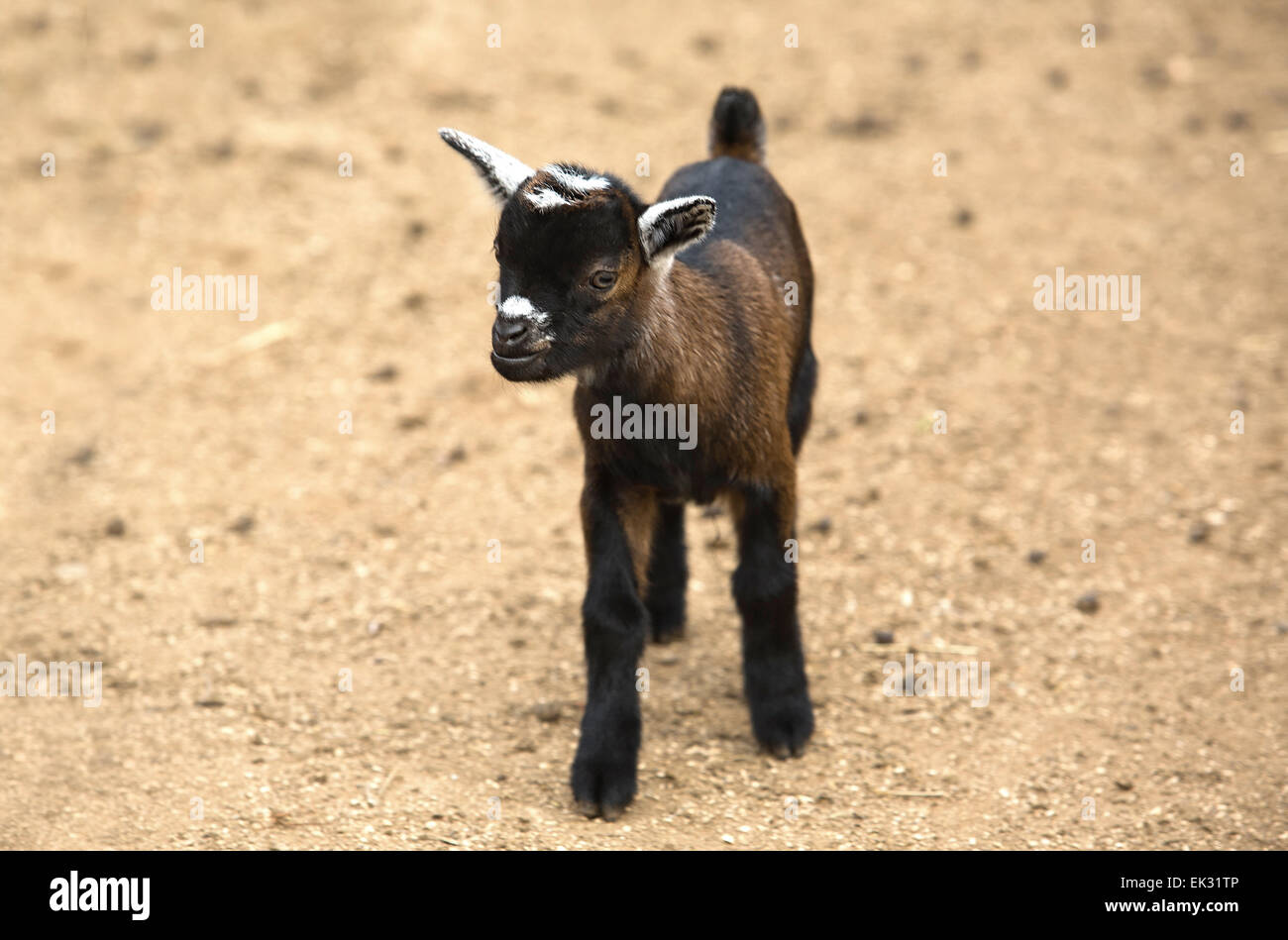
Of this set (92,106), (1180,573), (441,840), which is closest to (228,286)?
(92,106)

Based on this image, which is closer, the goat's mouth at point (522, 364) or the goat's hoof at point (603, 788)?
the goat's mouth at point (522, 364)

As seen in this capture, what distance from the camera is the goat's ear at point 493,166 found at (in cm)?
543

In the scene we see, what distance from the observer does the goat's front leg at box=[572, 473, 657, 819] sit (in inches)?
224

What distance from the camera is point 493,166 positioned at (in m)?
5.44

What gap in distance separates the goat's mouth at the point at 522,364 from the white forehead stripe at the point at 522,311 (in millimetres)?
99

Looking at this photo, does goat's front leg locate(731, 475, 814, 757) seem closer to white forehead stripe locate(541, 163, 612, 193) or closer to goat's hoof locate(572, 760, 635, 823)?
goat's hoof locate(572, 760, 635, 823)

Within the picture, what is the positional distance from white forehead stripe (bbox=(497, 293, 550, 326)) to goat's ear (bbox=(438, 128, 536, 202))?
52 cm

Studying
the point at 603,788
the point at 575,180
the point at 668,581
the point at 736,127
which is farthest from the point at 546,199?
the point at 668,581

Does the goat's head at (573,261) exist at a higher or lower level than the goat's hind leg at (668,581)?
higher

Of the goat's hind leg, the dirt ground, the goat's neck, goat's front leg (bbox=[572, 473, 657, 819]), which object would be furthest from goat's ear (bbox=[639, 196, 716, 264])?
the goat's hind leg

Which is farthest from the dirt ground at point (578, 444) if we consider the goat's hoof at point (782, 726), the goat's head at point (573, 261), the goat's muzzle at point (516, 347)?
the goat's muzzle at point (516, 347)

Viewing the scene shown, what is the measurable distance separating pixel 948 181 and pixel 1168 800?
6587mm

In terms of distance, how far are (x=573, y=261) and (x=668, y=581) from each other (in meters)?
2.35

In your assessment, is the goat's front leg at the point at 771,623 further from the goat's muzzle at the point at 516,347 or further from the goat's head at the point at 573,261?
the goat's muzzle at the point at 516,347
